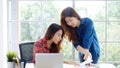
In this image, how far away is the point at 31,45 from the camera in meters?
3.56

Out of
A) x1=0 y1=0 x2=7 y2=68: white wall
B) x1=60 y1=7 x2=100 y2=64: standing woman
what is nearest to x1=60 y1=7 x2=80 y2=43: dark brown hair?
x1=60 y1=7 x2=100 y2=64: standing woman

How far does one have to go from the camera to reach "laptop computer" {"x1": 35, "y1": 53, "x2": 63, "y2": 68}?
8.27 feet

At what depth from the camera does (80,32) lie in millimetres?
3314

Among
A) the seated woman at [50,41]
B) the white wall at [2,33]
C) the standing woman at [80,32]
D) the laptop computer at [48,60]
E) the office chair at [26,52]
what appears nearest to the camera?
the laptop computer at [48,60]

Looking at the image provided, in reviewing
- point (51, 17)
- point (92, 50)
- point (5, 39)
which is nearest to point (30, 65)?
point (92, 50)

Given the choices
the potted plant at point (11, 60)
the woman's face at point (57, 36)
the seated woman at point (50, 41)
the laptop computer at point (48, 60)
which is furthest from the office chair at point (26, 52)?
the laptop computer at point (48, 60)

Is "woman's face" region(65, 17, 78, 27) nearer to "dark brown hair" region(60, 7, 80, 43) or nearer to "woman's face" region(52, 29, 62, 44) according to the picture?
"dark brown hair" region(60, 7, 80, 43)

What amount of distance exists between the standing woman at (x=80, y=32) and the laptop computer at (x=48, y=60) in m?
0.66

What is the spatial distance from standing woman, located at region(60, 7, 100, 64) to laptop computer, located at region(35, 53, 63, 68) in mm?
662

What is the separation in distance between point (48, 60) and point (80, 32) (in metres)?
0.88

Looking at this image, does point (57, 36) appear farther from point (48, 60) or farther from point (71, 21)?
point (48, 60)

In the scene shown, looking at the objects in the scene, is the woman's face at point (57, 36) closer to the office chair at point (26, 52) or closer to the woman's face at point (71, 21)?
the woman's face at point (71, 21)

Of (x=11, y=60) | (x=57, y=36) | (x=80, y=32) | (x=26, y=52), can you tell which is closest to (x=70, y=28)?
(x=80, y=32)

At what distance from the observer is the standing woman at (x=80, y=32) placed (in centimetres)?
320
